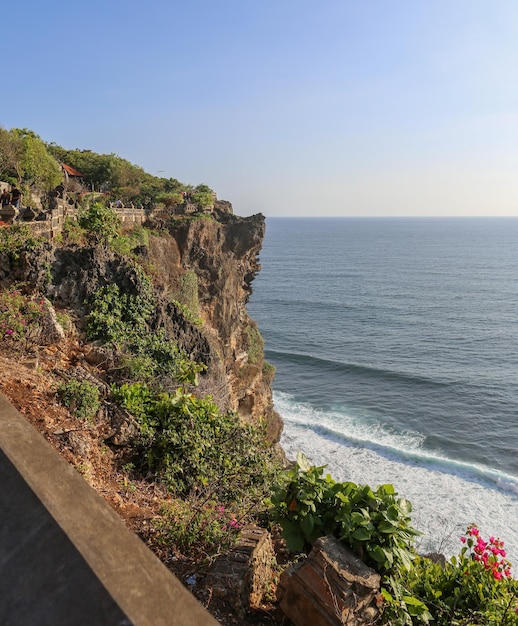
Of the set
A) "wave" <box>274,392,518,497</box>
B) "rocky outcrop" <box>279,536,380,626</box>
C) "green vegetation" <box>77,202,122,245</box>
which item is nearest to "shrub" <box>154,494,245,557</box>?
"rocky outcrop" <box>279,536,380,626</box>

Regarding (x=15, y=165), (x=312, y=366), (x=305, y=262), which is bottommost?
(x=312, y=366)

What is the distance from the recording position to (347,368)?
42.3 metres

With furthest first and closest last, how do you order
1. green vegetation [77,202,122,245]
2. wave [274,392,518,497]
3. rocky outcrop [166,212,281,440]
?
wave [274,392,518,497] → rocky outcrop [166,212,281,440] → green vegetation [77,202,122,245]

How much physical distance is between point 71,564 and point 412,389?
38.9 metres

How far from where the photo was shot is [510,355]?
43281mm

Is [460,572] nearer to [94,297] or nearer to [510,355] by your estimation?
[94,297]

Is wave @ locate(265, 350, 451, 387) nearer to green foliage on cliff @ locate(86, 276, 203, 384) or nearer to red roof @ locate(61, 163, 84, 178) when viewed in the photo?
red roof @ locate(61, 163, 84, 178)

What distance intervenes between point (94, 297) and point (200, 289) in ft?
37.6

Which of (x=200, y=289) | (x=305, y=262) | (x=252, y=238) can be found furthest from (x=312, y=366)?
(x=305, y=262)

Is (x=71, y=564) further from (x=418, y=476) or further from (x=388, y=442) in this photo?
(x=388, y=442)

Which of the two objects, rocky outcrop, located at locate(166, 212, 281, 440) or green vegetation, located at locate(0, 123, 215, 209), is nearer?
rocky outcrop, located at locate(166, 212, 281, 440)

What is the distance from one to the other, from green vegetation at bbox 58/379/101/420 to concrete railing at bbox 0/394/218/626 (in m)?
6.27

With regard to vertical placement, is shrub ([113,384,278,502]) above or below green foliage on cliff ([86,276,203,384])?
below

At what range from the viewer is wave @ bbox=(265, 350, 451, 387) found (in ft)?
128
